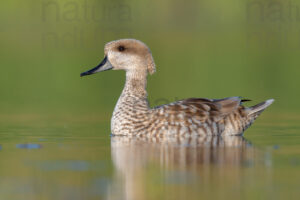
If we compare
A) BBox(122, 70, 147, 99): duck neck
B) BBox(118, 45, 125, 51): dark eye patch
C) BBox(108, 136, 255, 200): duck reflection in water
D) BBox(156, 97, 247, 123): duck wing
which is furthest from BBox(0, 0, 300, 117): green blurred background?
BBox(108, 136, 255, 200): duck reflection in water

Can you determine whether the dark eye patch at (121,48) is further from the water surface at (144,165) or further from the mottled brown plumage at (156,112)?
the water surface at (144,165)

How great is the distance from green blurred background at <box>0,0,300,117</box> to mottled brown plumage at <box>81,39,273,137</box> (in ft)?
5.95

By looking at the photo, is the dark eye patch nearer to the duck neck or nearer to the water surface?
the duck neck

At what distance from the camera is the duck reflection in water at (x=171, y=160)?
825cm

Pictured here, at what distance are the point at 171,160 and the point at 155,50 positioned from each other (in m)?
22.2

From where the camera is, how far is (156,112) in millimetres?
11922

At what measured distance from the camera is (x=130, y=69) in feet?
42.6

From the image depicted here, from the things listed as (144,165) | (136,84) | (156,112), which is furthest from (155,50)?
(144,165)

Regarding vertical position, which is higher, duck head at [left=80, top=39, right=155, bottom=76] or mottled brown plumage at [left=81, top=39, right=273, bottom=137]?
duck head at [left=80, top=39, right=155, bottom=76]

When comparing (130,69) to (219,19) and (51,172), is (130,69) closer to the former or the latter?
(51,172)

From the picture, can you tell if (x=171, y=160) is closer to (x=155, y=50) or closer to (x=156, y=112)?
(x=156, y=112)

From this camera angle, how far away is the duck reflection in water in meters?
8.25

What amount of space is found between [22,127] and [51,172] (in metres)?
4.20

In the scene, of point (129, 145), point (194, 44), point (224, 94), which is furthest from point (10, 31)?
point (129, 145)
